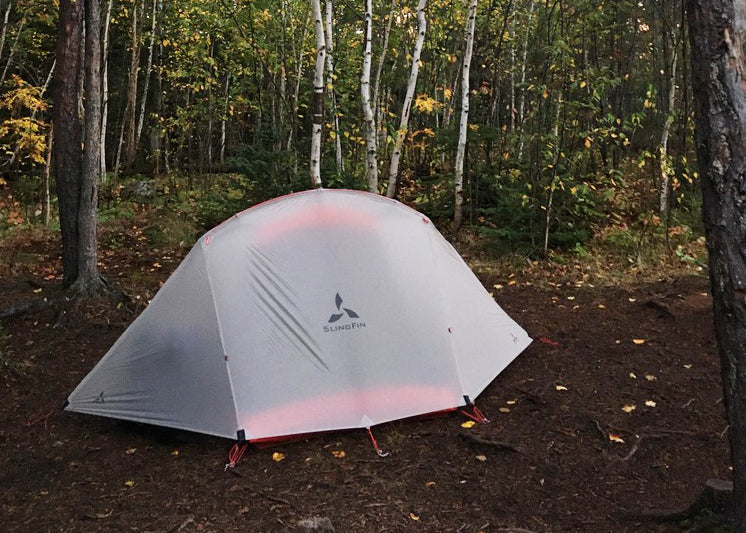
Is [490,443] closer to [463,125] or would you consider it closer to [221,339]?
[221,339]

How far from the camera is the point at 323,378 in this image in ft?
16.2

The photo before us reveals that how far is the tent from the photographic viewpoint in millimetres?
4832

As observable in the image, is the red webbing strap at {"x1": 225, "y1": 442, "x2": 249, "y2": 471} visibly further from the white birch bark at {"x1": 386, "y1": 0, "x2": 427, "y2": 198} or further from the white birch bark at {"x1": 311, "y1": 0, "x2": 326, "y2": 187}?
the white birch bark at {"x1": 386, "y1": 0, "x2": 427, "y2": 198}

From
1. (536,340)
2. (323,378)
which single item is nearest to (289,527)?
(323,378)

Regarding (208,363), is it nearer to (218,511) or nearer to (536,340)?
(218,511)

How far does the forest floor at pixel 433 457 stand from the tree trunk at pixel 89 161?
96 centimetres

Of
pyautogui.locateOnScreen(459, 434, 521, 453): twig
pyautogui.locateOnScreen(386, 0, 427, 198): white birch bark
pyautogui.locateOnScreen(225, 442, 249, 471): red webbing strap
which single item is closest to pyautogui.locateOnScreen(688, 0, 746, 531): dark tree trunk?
pyautogui.locateOnScreen(459, 434, 521, 453): twig

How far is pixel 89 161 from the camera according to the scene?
7402mm

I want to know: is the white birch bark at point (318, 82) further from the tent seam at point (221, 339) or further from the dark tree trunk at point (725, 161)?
the dark tree trunk at point (725, 161)

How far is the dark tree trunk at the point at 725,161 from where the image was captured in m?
2.53

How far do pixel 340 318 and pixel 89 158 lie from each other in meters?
4.24

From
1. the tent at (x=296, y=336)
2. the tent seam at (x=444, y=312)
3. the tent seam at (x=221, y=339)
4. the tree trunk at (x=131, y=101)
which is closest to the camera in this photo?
the tent seam at (x=221, y=339)

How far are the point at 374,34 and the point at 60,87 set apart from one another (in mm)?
11194

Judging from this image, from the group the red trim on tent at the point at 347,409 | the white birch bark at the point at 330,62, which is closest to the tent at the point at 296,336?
the red trim on tent at the point at 347,409
